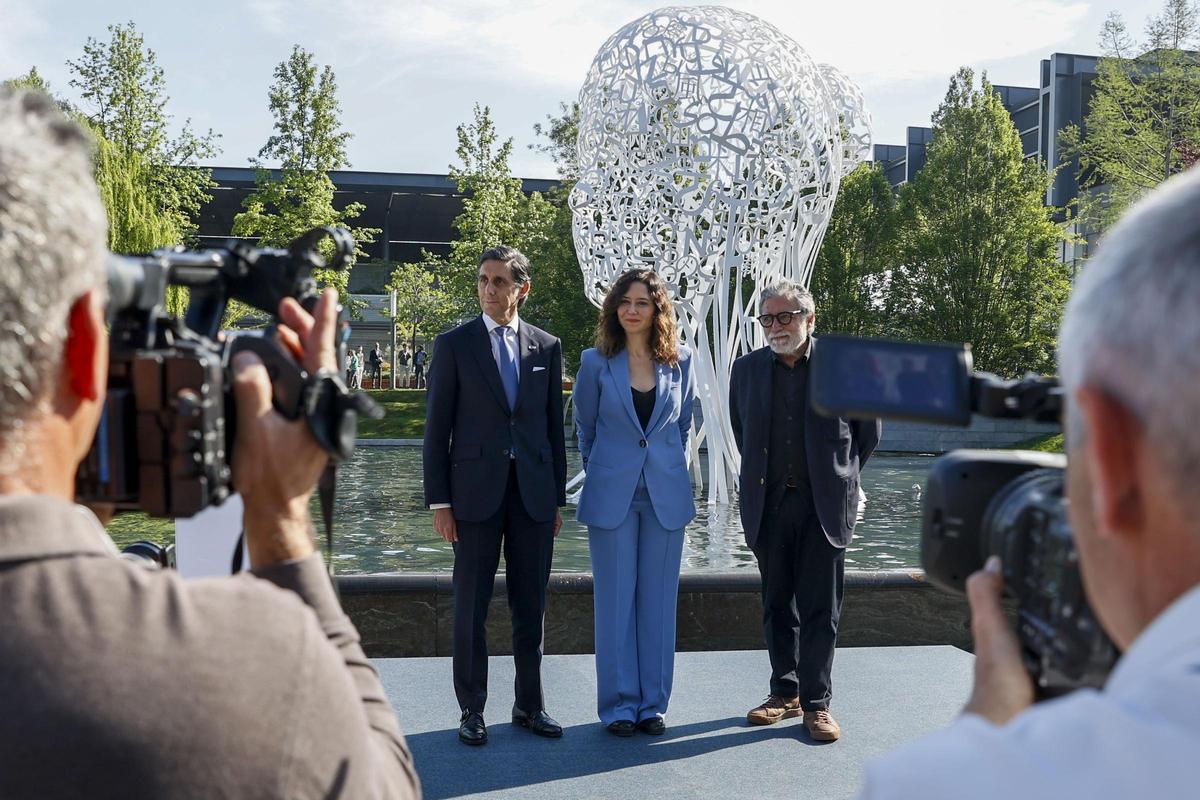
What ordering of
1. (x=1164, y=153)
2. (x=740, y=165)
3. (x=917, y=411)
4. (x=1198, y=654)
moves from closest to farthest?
(x=1198, y=654) → (x=917, y=411) → (x=740, y=165) → (x=1164, y=153)

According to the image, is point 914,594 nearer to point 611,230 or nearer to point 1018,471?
point 1018,471

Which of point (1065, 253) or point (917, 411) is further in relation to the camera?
point (1065, 253)

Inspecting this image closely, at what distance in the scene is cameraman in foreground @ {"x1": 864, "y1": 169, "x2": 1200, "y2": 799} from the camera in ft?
2.47

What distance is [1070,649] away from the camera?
109 centimetres

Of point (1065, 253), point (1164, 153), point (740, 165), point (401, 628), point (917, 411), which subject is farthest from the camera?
point (1065, 253)

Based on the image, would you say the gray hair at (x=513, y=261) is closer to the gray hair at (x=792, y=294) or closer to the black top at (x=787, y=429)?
the gray hair at (x=792, y=294)

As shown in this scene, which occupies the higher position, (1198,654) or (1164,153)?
(1164,153)

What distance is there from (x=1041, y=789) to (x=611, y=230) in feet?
37.4

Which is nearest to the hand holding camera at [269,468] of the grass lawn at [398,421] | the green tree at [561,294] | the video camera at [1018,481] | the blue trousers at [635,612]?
the video camera at [1018,481]

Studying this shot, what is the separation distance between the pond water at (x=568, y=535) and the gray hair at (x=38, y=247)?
5374 mm

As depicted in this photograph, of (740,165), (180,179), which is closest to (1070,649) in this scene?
(740,165)

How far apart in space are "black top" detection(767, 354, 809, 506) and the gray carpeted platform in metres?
1.03

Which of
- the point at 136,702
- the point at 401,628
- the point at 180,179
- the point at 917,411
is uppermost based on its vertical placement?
the point at 180,179

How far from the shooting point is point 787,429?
518 centimetres
